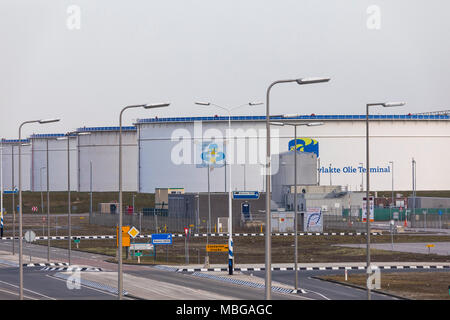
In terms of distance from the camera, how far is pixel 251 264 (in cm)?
5856

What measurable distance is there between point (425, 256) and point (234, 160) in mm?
71808

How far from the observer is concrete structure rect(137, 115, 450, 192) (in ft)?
437

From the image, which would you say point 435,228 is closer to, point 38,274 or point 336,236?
point 336,236

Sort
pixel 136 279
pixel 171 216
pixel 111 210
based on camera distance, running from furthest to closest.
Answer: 1. pixel 111 210
2. pixel 171 216
3. pixel 136 279

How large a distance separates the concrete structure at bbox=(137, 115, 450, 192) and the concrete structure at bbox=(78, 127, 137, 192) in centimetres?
2442

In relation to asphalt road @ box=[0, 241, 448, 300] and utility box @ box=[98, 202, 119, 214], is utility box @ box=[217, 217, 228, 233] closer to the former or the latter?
asphalt road @ box=[0, 241, 448, 300]

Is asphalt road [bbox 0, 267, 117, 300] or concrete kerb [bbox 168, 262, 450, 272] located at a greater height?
asphalt road [bbox 0, 267, 117, 300]

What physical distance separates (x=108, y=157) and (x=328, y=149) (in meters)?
48.1

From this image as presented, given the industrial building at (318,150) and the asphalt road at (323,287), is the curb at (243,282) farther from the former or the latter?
the industrial building at (318,150)

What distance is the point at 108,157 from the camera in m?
163

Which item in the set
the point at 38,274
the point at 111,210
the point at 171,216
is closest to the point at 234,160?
the point at 111,210

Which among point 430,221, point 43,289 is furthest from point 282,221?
point 43,289

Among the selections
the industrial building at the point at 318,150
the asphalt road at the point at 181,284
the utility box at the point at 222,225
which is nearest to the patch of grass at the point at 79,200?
the industrial building at the point at 318,150

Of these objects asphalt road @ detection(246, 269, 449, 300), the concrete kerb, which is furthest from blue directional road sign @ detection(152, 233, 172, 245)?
asphalt road @ detection(246, 269, 449, 300)
